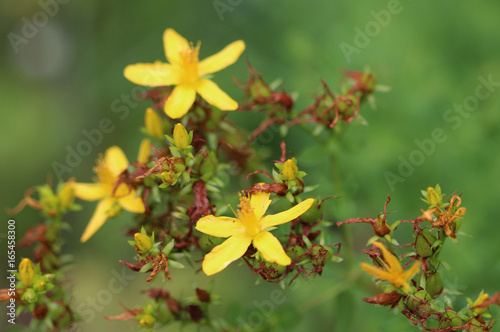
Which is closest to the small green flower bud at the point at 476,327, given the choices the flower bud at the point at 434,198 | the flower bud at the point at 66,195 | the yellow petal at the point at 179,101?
the flower bud at the point at 434,198

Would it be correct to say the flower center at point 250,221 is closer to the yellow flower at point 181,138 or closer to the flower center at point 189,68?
the yellow flower at point 181,138

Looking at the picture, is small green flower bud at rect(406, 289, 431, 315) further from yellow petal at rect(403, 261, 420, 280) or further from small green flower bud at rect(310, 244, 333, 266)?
small green flower bud at rect(310, 244, 333, 266)

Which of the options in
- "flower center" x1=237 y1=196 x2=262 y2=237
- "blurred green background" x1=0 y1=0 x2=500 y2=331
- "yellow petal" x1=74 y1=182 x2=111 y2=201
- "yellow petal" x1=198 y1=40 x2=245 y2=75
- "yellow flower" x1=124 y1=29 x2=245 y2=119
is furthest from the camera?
"blurred green background" x1=0 y1=0 x2=500 y2=331

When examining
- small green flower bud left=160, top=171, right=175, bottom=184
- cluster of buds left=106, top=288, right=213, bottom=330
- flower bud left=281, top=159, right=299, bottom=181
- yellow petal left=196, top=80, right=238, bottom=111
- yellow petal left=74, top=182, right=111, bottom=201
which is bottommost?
cluster of buds left=106, top=288, right=213, bottom=330

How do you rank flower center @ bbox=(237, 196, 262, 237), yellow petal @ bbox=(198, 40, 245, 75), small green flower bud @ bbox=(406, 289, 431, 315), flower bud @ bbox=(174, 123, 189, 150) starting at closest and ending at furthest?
1. small green flower bud @ bbox=(406, 289, 431, 315)
2. flower center @ bbox=(237, 196, 262, 237)
3. flower bud @ bbox=(174, 123, 189, 150)
4. yellow petal @ bbox=(198, 40, 245, 75)

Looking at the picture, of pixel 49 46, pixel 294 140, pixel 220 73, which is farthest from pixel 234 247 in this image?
pixel 49 46

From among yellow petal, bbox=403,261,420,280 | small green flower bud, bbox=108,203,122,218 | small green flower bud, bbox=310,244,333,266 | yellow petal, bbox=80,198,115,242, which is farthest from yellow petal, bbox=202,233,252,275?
yellow petal, bbox=80,198,115,242

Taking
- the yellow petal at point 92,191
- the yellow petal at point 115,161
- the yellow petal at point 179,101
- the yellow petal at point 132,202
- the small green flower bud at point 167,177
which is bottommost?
the yellow petal at point 92,191

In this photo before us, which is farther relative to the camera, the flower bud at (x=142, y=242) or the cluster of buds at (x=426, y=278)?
the flower bud at (x=142, y=242)
